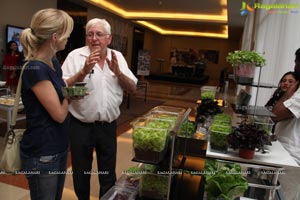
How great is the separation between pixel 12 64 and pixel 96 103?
15.3 feet

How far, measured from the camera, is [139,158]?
1115 millimetres

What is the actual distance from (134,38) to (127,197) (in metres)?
13.7

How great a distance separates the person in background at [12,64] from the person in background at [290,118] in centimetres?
507

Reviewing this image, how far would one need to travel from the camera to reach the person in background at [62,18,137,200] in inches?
73.4

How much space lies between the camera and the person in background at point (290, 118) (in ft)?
5.92

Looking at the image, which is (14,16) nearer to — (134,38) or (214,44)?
(134,38)

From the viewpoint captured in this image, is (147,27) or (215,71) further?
(215,71)

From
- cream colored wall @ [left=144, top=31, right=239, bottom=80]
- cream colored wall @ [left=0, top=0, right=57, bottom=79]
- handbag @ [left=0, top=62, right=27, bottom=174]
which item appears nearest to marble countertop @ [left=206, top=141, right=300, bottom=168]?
handbag @ [left=0, top=62, right=27, bottom=174]

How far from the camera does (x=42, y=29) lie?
1309 millimetres

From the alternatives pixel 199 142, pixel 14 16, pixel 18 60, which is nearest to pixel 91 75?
pixel 199 142

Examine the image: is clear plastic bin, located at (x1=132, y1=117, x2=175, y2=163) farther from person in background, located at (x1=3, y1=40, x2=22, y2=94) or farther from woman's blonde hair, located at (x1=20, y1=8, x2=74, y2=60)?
person in background, located at (x1=3, y1=40, x2=22, y2=94)

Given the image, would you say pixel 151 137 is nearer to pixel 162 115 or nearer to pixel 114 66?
pixel 162 115

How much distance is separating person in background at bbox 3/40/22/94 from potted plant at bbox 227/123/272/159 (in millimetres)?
5024

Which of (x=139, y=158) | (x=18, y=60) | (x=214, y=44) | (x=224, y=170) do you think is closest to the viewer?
(x=139, y=158)
